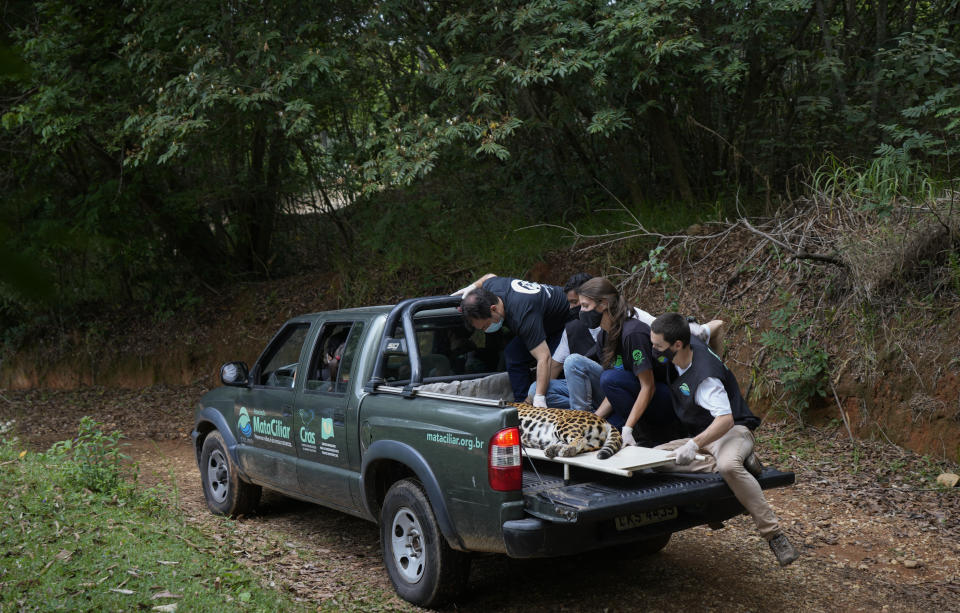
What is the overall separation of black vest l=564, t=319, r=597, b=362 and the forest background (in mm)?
2929

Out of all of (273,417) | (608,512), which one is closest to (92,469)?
(273,417)

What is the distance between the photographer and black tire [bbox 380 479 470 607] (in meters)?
4.50

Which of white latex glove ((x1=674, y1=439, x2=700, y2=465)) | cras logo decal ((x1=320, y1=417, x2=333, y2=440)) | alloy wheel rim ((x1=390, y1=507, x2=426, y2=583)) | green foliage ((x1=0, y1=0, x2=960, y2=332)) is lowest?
alloy wheel rim ((x1=390, y1=507, x2=426, y2=583))

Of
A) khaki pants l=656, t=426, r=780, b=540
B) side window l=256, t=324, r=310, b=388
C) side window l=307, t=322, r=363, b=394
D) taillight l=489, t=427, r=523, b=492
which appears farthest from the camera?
side window l=256, t=324, r=310, b=388

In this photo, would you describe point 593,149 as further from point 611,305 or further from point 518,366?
point 611,305

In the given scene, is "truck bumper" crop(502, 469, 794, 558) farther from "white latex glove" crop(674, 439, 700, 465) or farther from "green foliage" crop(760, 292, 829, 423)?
"green foliage" crop(760, 292, 829, 423)

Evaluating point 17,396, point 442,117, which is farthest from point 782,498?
point 17,396

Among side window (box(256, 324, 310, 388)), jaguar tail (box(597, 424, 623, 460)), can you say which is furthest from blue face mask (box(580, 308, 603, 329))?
side window (box(256, 324, 310, 388))

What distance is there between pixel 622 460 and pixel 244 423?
11.6 feet

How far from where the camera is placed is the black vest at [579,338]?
19.2ft

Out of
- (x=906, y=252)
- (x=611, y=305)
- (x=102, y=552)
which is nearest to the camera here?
(x=102, y=552)

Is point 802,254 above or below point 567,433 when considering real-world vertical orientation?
above

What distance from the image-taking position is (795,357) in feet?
26.2

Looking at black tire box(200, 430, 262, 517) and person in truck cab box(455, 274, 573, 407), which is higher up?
person in truck cab box(455, 274, 573, 407)
